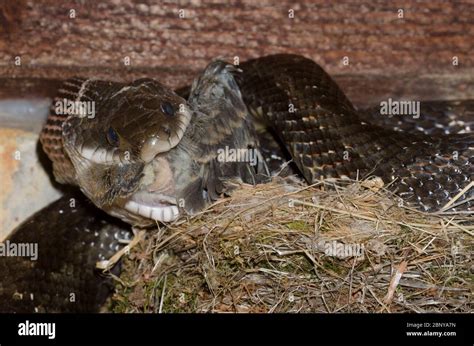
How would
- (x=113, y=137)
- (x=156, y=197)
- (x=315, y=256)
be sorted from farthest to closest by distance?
(x=156, y=197) → (x=113, y=137) → (x=315, y=256)

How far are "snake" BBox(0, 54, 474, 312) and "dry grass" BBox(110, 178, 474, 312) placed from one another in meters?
0.12

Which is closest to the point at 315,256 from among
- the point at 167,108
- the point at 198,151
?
the point at 198,151

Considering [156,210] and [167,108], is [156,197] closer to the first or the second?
[156,210]

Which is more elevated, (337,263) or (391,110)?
(391,110)

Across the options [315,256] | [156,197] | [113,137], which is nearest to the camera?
[315,256]

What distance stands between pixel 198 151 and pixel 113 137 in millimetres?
404

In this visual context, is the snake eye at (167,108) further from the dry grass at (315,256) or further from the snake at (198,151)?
the dry grass at (315,256)

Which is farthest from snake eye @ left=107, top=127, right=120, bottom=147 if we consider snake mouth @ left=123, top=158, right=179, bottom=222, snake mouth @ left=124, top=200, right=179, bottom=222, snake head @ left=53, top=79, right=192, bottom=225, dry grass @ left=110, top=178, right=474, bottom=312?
dry grass @ left=110, top=178, right=474, bottom=312

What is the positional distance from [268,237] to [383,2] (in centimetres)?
145

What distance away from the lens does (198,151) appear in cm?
339
